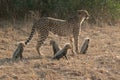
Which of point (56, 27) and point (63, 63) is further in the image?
point (56, 27)

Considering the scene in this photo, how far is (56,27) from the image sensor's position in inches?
443

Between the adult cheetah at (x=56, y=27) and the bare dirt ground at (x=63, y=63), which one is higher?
the adult cheetah at (x=56, y=27)

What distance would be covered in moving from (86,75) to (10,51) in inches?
131

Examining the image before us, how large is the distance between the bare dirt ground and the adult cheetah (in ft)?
1.58

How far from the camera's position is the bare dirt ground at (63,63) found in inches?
345

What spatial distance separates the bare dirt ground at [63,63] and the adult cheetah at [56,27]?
19.0 inches

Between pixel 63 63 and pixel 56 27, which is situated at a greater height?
pixel 56 27

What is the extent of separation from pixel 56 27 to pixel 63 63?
1.83 metres

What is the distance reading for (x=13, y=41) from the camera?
1281 centimetres

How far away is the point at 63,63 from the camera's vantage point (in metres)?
9.66

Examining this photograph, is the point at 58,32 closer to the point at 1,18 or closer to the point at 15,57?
the point at 15,57

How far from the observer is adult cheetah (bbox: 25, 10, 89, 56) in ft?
35.9

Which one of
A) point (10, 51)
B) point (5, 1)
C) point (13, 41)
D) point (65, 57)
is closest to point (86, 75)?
point (65, 57)

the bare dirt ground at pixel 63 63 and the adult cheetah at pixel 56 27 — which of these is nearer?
the bare dirt ground at pixel 63 63
